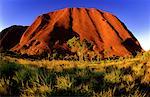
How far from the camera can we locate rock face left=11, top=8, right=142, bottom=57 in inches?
4823

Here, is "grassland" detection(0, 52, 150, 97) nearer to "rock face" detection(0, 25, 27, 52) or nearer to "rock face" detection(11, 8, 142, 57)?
"rock face" detection(11, 8, 142, 57)

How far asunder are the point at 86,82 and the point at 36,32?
412ft

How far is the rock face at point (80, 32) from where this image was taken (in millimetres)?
122500

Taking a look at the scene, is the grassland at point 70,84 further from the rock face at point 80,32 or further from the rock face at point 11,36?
the rock face at point 11,36

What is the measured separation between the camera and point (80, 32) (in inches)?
5261

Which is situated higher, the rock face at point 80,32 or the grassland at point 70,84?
the rock face at point 80,32

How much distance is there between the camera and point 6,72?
480 inches

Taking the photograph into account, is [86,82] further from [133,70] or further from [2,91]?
[133,70]

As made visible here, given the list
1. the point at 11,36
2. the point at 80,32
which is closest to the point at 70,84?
the point at 80,32

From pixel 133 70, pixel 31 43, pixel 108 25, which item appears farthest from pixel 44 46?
pixel 133 70

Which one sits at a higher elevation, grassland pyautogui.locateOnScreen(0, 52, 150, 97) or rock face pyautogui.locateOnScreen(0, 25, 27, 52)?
rock face pyautogui.locateOnScreen(0, 25, 27, 52)

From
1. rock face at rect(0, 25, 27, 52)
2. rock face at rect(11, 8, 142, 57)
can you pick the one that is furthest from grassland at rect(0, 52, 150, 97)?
rock face at rect(0, 25, 27, 52)

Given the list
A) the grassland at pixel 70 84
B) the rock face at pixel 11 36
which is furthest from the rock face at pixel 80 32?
the grassland at pixel 70 84

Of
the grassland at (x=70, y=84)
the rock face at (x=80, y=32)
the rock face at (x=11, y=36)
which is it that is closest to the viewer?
the grassland at (x=70, y=84)
